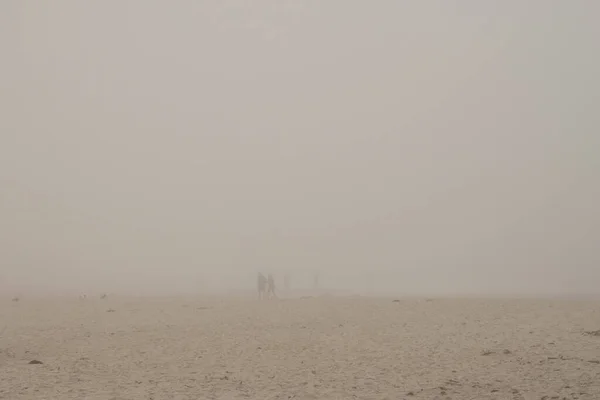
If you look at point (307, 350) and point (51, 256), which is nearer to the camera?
point (307, 350)

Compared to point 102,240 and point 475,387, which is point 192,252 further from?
point 475,387

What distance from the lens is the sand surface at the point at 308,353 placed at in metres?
13.3

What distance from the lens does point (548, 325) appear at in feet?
71.9

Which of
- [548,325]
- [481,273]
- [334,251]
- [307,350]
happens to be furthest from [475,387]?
[334,251]

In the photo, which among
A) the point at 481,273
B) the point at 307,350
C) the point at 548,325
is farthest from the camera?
the point at 481,273

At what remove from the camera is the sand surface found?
525 inches

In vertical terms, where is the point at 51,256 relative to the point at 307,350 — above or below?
above

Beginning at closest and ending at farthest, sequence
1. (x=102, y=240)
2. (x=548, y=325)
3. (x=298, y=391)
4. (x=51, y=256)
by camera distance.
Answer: (x=298, y=391)
(x=548, y=325)
(x=51, y=256)
(x=102, y=240)

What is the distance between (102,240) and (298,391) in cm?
16137

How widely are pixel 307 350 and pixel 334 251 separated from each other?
13264 cm

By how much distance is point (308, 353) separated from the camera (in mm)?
17688

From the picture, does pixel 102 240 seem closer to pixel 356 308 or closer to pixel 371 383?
pixel 356 308

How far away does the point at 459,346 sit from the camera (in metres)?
18.2

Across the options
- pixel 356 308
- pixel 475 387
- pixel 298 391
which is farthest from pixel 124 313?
pixel 475 387
